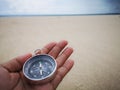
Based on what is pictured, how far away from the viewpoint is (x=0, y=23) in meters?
1.93

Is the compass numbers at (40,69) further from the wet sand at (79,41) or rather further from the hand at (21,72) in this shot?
the wet sand at (79,41)

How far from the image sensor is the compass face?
1.16 meters

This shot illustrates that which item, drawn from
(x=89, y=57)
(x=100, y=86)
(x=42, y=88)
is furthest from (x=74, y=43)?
(x=42, y=88)

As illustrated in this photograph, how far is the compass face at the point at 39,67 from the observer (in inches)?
45.8

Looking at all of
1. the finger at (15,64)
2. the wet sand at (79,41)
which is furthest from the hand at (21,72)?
the wet sand at (79,41)

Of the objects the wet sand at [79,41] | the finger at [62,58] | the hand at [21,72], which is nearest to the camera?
the hand at [21,72]

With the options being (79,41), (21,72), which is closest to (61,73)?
(21,72)

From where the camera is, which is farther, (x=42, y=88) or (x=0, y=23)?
(x=0, y=23)

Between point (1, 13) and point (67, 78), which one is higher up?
point (1, 13)

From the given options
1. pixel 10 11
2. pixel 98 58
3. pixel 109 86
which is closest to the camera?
pixel 109 86

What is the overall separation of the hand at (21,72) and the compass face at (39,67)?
47 mm

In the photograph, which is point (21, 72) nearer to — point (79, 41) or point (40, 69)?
point (40, 69)

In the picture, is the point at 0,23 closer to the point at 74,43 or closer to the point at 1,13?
the point at 1,13

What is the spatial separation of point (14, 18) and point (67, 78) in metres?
0.82
